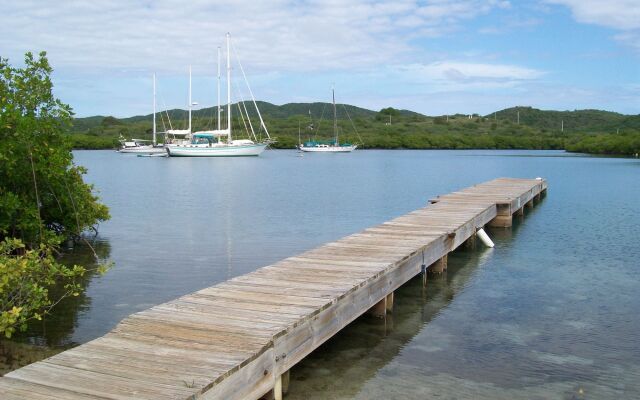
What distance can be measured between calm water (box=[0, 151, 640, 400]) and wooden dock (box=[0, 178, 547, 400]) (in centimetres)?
60

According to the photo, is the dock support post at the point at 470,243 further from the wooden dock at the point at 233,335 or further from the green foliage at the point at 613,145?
the green foliage at the point at 613,145

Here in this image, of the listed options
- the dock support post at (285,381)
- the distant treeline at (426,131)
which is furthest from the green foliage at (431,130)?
the dock support post at (285,381)

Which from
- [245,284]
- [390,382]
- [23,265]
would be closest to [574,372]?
[390,382]

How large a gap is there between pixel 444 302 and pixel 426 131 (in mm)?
115961

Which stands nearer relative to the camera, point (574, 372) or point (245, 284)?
point (574, 372)

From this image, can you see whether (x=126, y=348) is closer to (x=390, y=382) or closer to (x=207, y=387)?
(x=207, y=387)

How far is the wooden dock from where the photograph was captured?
4.93 meters

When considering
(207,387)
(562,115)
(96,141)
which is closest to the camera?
(207,387)

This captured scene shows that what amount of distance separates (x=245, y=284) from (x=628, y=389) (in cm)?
441

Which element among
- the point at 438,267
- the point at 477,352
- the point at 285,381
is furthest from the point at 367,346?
the point at 438,267

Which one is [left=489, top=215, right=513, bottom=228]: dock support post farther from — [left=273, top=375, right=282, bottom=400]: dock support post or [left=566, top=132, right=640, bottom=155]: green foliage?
[left=566, top=132, right=640, bottom=155]: green foliage

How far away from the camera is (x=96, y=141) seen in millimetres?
107250

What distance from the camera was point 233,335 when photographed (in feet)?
19.8

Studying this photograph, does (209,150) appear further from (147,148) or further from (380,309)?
(380,309)
